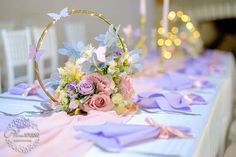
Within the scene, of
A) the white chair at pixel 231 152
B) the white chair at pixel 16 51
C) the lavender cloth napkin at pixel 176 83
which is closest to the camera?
the white chair at pixel 231 152

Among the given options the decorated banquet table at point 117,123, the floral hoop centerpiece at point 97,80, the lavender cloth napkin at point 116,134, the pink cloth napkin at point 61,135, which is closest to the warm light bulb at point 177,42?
the decorated banquet table at point 117,123

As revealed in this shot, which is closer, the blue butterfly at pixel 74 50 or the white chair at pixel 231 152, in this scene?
the blue butterfly at pixel 74 50

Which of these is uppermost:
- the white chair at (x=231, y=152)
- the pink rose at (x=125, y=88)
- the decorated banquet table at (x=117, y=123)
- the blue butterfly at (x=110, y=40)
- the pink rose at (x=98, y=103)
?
the blue butterfly at (x=110, y=40)

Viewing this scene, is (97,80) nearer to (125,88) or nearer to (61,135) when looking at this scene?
(125,88)

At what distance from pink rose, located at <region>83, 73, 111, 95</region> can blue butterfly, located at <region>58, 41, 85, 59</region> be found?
106 mm

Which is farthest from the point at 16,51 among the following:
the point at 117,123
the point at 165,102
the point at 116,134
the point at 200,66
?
the point at 116,134

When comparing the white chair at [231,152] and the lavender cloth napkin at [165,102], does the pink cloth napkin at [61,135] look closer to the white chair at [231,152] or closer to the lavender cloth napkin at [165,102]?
the lavender cloth napkin at [165,102]

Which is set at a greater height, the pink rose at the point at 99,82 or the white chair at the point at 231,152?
the pink rose at the point at 99,82

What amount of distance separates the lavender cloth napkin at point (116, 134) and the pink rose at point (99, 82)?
19cm

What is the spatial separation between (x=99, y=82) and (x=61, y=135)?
28cm

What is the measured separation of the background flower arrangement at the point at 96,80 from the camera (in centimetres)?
130

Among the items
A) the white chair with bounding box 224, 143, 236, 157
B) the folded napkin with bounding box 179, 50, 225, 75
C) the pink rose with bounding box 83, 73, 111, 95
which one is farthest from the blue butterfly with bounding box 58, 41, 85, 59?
the folded napkin with bounding box 179, 50, 225, 75

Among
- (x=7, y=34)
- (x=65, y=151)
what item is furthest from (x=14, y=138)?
(x=7, y=34)

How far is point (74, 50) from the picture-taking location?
1.38 meters
